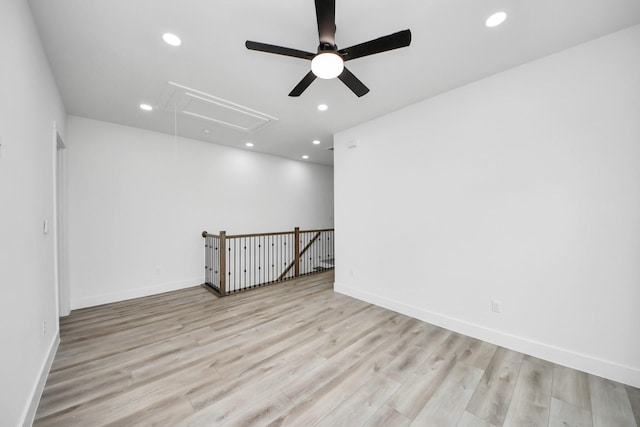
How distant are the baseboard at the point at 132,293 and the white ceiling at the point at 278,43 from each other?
9.15 feet

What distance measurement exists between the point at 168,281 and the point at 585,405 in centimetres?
538

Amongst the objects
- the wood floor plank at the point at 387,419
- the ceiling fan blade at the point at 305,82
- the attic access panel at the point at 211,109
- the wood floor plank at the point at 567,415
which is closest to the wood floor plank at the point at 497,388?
the wood floor plank at the point at 567,415

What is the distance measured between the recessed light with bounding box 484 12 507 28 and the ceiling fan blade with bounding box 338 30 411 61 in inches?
33.5

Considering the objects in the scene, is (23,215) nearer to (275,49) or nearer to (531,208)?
(275,49)

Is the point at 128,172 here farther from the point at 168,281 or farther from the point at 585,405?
the point at 585,405

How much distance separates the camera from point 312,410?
1696 millimetres

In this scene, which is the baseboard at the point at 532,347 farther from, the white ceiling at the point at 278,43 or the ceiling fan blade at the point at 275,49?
the ceiling fan blade at the point at 275,49

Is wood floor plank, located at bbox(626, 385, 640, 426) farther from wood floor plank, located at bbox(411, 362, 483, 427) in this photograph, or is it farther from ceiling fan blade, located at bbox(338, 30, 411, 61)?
ceiling fan blade, located at bbox(338, 30, 411, 61)

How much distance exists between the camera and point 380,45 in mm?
1675

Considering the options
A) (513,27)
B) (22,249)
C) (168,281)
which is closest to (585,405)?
(513,27)

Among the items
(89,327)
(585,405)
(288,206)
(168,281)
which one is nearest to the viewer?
(585,405)

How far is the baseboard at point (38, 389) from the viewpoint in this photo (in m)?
1.55

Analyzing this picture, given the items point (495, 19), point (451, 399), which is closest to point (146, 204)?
point (451, 399)

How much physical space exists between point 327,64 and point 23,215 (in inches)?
92.6
